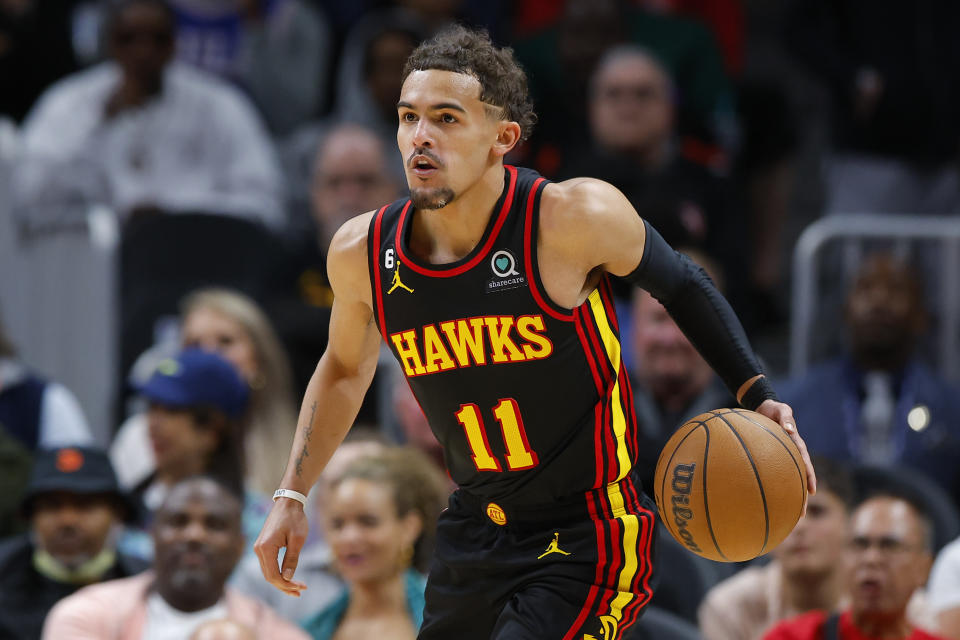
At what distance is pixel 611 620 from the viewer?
13.6ft

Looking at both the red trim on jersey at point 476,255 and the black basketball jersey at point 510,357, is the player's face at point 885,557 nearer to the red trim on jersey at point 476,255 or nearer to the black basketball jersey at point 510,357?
the black basketball jersey at point 510,357

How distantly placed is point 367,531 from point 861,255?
3.30m

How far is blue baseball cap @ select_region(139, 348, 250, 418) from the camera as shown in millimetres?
7098

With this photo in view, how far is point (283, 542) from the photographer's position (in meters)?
4.27

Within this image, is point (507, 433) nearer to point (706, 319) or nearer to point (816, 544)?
point (706, 319)

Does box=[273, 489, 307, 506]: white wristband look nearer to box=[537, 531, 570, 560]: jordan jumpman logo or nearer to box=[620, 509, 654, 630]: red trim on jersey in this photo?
box=[537, 531, 570, 560]: jordan jumpman logo

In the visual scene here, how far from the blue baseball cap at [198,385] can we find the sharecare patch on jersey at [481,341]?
10.4ft

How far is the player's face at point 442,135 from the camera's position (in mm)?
3992

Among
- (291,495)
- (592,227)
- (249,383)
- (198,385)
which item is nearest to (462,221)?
(592,227)

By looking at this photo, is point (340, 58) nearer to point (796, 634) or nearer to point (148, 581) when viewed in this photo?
point (148, 581)

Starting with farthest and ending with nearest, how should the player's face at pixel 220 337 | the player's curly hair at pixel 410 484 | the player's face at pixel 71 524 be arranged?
the player's face at pixel 220 337 → the player's face at pixel 71 524 → the player's curly hair at pixel 410 484

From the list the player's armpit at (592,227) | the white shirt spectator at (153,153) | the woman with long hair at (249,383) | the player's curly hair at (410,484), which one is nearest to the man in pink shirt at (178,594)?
the player's curly hair at (410,484)

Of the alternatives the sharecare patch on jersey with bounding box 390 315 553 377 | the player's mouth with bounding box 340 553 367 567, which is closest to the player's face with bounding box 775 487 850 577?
the player's mouth with bounding box 340 553 367 567

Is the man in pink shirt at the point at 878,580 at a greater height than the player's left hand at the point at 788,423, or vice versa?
the player's left hand at the point at 788,423
